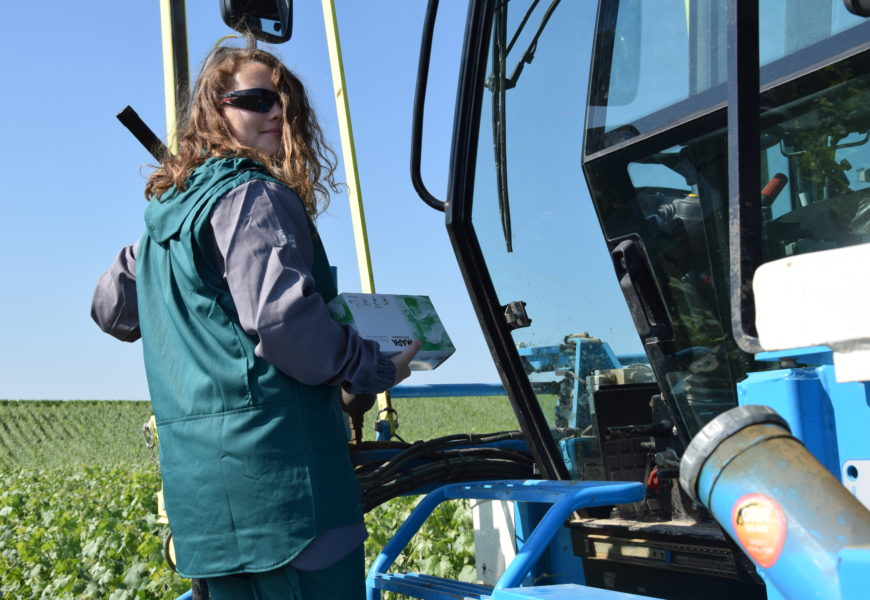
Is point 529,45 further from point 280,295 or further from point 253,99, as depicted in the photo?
point 280,295

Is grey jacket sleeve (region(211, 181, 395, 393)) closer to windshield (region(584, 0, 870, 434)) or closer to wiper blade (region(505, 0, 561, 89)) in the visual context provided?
windshield (region(584, 0, 870, 434))

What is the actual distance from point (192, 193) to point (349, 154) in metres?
2.85

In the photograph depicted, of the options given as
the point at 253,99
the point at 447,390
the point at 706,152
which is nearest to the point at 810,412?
the point at 706,152

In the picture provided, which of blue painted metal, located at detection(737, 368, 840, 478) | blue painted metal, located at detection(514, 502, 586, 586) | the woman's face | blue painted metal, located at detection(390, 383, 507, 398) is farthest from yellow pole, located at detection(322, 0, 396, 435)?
blue painted metal, located at detection(737, 368, 840, 478)

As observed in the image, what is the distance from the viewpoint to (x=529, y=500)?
2.37m

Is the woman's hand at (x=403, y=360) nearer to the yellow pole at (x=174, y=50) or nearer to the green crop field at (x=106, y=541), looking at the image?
the yellow pole at (x=174, y=50)

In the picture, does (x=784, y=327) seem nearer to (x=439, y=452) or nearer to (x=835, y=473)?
(x=835, y=473)

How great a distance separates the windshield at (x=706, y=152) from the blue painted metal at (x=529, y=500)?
0.26m

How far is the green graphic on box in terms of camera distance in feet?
7.28

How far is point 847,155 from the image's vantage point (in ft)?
5.85

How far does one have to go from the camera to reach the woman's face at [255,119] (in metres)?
2.20

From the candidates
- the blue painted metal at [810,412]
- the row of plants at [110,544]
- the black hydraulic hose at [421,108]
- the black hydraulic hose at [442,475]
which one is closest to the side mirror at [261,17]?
the black hydraulic hose at [421,108]

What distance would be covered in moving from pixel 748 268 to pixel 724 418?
14.7 inches

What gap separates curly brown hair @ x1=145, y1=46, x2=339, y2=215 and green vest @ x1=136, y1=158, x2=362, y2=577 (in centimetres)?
8
